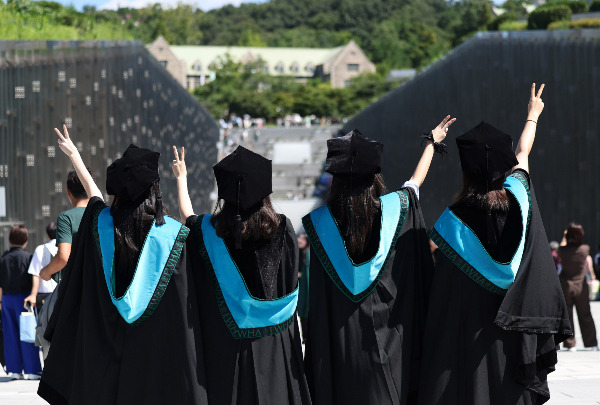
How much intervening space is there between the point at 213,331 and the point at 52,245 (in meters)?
4.14

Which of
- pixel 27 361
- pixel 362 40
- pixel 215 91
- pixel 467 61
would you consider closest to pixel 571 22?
pixel 467 61

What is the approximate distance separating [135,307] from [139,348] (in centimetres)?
22

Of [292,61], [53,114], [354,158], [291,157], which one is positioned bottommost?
[291,157]

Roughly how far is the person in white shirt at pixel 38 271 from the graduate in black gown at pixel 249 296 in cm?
413

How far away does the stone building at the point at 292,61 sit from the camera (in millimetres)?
147000

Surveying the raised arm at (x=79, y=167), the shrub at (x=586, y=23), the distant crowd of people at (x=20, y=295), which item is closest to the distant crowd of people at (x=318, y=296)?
the raised arm at (x=79, y=167)

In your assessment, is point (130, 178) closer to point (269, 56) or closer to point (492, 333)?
point (492, 333)

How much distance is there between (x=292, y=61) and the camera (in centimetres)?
15512

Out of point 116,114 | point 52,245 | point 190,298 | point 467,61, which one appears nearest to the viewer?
point 190,298

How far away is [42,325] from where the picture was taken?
7.26m

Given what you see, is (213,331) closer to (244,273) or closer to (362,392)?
(244,273)

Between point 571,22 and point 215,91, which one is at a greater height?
point 571,22

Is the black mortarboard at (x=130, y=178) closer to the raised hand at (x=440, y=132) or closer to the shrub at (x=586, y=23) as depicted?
the raised hand at (x=440, y=132)

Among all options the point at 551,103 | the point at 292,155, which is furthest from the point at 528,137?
the point at 292,155
